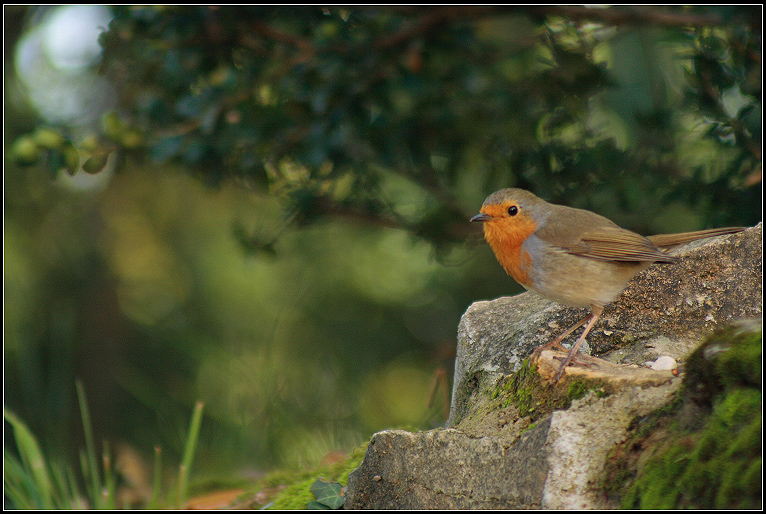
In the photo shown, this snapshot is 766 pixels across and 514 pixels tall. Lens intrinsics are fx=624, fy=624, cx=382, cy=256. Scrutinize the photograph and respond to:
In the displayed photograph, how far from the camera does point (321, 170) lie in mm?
3129

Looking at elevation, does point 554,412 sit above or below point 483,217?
below

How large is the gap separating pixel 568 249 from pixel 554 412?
3.06 feet

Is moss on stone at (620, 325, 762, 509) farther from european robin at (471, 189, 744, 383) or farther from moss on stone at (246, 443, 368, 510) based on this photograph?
moss on stone at (246, 443, 368, 510)

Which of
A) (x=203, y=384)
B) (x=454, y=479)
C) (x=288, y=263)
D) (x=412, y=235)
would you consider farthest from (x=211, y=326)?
(x=454, y=479)

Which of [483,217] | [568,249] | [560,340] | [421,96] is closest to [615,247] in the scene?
[568,249]

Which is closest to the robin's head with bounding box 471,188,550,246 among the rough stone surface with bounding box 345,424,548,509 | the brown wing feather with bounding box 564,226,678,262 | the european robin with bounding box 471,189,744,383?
the european robin with bounding box 471,189,744,383

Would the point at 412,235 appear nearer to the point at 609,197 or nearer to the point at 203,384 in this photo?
the point at 609,197

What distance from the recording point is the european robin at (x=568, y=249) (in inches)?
91.7

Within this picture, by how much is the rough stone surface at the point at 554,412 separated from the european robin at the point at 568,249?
110 mm

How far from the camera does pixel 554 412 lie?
5.67ft

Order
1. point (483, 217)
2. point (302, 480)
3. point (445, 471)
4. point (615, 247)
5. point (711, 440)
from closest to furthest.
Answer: point (711, 440)
point (445, 471)
point (615, 247)
point (483, 217)
point (302, 480)

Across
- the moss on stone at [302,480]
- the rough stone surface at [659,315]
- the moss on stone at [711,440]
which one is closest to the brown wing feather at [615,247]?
the rough stone surface at [659,315]

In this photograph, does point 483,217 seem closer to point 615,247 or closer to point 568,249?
point 568,249

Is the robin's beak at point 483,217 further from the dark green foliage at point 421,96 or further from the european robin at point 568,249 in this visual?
the dark green foliage at point 421,96
